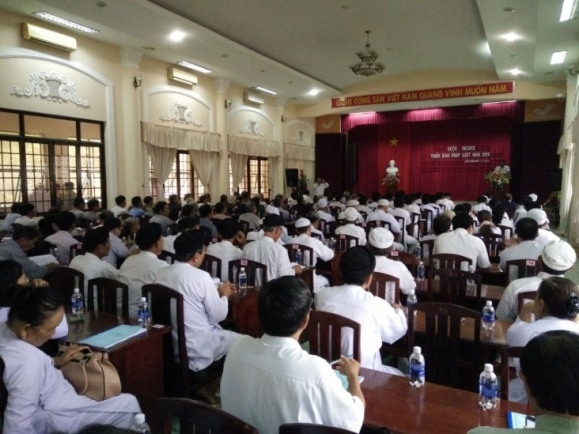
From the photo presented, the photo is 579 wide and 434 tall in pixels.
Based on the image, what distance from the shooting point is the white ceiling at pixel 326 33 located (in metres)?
6.80

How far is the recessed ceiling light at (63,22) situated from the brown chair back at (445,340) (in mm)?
7247

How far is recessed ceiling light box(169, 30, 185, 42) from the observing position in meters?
7.84

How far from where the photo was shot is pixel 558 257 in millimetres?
2643

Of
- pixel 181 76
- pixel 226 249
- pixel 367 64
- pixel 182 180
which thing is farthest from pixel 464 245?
pixel 182 180

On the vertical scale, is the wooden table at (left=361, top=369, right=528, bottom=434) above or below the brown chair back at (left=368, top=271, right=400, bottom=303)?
below

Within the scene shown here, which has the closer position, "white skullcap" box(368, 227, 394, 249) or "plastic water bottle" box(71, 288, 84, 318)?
"plastic water bottle" box(71, 288, 84, 318)

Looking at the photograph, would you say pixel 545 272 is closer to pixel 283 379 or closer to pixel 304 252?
pixel 283 379

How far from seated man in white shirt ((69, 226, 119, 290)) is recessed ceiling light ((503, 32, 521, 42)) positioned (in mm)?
7628

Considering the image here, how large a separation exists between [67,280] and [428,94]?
11.9m

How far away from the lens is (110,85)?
27.9 ft

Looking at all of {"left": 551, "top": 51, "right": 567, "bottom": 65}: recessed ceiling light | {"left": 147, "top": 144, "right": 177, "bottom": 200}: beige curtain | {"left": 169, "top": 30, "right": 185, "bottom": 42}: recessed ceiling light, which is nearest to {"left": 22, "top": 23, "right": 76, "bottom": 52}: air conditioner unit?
{"left": 169, "top": 30, "right": 185, "bottom": 42}: recessed ceiling light

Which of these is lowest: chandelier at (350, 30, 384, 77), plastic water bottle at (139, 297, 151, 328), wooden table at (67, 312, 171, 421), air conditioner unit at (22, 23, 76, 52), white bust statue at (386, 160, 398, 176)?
wooden table at (67, 312, 171, 421)

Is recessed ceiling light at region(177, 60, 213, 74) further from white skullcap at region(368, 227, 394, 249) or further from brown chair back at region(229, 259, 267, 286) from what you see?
white skullcap at region(368, 227, 394, 249)

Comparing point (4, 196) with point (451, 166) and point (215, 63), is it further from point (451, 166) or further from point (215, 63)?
point (451, 166)
